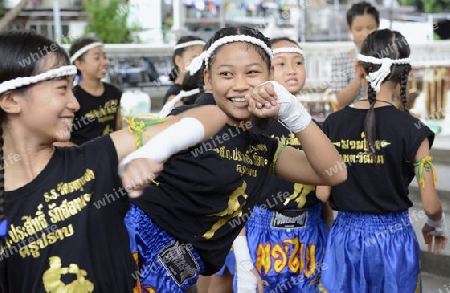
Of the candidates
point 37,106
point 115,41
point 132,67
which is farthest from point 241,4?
point 37,106

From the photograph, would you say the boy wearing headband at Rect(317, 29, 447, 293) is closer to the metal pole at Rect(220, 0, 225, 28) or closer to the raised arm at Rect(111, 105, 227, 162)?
the raised arm at Rect(111, 105, 227, 162)

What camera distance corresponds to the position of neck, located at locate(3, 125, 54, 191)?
1.92 meters

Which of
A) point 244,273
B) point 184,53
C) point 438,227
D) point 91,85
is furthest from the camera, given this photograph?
point 91,85

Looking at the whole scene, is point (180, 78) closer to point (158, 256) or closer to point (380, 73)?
point (380, 73)

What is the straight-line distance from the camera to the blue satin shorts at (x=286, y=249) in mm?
3625

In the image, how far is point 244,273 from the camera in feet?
10.6

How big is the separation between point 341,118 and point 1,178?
6.70 feet

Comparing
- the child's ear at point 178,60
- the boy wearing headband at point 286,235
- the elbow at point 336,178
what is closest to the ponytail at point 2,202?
the elbow at point 336,178

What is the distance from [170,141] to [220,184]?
63 centimetres

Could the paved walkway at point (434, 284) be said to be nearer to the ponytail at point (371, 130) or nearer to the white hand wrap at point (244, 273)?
Result: the ponytail at point (371, 130)

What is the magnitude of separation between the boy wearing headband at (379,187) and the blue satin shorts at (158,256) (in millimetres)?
1087

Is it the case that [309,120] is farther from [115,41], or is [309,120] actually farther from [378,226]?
[115,41]

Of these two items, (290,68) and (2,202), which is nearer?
(2,202)

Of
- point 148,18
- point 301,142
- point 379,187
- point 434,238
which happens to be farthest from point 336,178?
point 148,18
